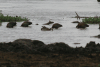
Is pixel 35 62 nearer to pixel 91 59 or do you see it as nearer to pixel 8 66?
pixel 8 66

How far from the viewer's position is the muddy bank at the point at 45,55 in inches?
387

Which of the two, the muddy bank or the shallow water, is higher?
the muddy bank

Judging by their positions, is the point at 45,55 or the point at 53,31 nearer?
the point at 45,55

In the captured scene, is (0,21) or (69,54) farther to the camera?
(0,21)

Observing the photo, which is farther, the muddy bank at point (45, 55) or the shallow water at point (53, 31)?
the shallow water at point (53, 31)

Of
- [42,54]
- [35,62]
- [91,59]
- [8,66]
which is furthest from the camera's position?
[42,54]

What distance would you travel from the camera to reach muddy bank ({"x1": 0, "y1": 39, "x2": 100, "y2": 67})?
9821 mm

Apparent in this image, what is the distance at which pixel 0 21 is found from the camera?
97.5ft

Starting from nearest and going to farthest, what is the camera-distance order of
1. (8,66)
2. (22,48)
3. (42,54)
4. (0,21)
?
(8,66), (42,54), (22,48), (0,21)

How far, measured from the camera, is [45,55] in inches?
454

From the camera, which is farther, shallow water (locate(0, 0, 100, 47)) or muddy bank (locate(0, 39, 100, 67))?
shallow water (locate(0, 0, 100, 47))

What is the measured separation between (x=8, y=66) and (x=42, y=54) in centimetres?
268

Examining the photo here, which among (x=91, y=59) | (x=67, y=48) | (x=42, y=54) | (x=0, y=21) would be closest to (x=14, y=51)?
(x=42, y=54)

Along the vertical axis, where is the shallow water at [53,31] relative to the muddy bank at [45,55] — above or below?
below
